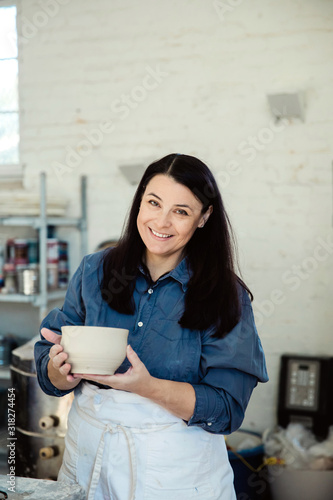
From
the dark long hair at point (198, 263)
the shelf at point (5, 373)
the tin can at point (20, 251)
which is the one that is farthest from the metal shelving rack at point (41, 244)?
the dark long hair at point (198, 263)

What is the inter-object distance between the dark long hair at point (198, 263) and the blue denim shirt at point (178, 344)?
2 cm

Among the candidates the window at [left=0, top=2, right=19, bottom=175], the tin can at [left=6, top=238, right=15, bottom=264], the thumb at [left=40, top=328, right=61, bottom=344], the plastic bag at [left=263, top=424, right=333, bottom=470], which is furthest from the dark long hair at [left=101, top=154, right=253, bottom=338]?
the window at [left=0, top=2, right=19, bottom=175]

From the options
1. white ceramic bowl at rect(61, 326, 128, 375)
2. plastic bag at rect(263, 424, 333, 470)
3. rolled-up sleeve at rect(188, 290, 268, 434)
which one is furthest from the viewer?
plastic bag at rect(263, 424, 333, 470)

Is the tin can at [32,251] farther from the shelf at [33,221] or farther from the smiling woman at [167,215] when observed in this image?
the smiling woman at [167,215]

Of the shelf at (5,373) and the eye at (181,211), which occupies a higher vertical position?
the eye at (181,211)

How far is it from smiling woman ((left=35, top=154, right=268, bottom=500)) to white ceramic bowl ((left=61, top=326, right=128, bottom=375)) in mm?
35

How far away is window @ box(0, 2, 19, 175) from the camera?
3.42 m

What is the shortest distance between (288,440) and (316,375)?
15.2 inches

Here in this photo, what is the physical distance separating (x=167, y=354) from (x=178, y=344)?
0.12 feet

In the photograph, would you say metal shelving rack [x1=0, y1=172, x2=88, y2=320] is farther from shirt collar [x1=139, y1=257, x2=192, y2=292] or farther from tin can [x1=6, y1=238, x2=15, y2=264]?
shirt collar [x1=139, y1=257, x2=192, y2=292]

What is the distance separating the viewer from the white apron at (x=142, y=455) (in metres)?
1.25

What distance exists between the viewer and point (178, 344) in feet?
4.33

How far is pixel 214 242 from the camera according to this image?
1454 millimetres

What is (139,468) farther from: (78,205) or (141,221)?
(78,205)
